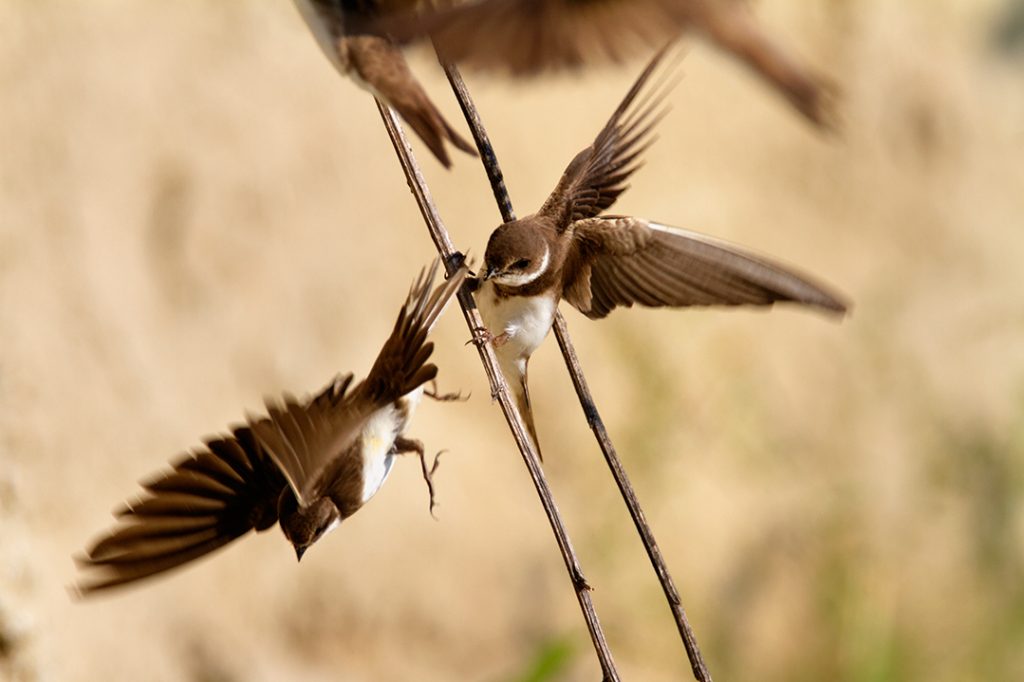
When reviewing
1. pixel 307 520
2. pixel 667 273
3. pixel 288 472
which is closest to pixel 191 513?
pixel 307 520

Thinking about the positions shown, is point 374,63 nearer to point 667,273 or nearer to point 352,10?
point 352,10

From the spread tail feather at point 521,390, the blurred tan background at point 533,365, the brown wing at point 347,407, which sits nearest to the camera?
the brown wing at point 347,407

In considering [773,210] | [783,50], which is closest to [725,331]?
[773,210]

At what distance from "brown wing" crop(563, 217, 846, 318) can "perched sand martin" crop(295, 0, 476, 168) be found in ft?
0.60

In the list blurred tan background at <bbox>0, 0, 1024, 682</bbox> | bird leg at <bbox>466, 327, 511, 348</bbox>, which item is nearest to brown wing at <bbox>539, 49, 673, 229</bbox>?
bird leg at <bbox>466, 327, 511, 348</bbox>

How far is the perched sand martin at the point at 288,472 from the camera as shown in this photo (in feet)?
2.96

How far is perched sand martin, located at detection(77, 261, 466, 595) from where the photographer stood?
0.90 metres

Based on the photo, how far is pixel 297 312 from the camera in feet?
9.35

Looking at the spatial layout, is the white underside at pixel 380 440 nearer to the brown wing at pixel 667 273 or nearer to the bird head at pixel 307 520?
the bird head at pixel 307 520

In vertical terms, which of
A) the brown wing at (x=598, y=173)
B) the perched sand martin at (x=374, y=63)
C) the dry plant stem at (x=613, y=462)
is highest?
the perched sand martin at (x=374, y=63)

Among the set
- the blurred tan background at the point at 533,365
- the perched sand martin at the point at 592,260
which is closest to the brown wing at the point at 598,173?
the perched sand martin at the point at 592,260

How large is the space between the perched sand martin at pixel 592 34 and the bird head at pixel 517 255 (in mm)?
371

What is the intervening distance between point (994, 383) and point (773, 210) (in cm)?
104

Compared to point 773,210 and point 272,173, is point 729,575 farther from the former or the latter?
point 272,173
